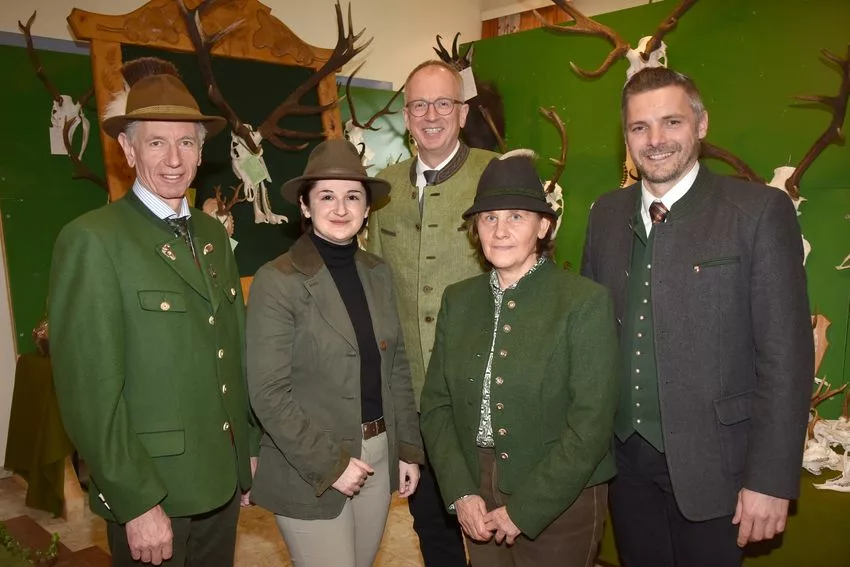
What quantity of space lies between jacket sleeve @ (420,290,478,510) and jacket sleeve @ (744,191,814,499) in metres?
0.80

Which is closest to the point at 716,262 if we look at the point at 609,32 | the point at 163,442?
the point at 163,442

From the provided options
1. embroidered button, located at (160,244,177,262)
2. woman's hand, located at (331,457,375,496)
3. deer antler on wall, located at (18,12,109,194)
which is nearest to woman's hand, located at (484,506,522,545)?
woman's hand, located at (331,457,375,496)

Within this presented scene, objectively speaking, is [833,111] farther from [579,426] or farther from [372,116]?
[372,116]

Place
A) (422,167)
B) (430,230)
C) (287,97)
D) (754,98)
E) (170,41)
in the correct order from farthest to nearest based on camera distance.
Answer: (287,97) → (170,41) → (754,98) → (422,167) → (430,230)

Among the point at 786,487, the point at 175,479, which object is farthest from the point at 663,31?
the point at 175,479

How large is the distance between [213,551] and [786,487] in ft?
5.46

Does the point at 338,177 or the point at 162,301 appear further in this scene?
the point at 338,177

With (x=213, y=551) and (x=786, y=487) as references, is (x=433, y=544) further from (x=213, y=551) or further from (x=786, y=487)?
(x=786, y=487)

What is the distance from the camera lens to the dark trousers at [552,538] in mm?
1851

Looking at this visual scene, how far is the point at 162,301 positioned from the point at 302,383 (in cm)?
48

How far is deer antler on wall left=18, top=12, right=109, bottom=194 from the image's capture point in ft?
12.5

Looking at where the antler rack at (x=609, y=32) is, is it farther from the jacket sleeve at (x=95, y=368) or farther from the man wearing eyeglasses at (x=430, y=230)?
the jacket sleeve at (x=95, y=368)

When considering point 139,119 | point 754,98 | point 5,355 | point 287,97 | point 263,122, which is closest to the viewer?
point 139,119

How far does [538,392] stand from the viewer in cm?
183
